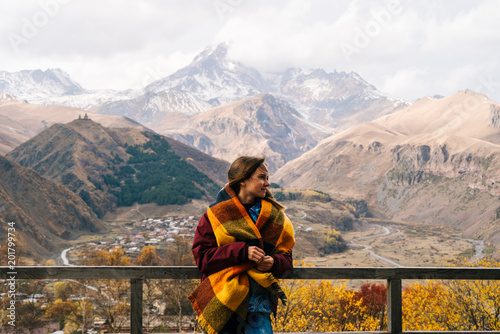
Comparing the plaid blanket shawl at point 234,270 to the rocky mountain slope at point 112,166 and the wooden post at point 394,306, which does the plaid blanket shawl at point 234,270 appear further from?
the rocky mountain slope at point 112,166

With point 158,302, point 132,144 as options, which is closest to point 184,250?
point 158,302

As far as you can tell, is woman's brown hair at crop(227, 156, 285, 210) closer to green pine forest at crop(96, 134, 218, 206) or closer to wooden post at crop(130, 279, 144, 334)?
wooden post at crop(130, 279, 144, 334)

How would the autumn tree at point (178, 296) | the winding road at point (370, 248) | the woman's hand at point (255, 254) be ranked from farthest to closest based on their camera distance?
the winding road at point (370, 248)
the autumn tree at point (178, 296)
the woman's hand at point (255, 254)

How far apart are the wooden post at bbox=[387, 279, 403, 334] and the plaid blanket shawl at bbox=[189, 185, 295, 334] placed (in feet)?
3.56

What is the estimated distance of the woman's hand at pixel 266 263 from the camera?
8.25ft

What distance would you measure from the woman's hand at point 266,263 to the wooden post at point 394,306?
123 cm

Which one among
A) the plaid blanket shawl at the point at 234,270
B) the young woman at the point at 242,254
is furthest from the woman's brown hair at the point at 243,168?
the plaid blanket shawl at the point at 234,270

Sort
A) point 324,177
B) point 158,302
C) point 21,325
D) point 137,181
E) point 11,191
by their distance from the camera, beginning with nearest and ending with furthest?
1. point 21,325
2. point 158,302
3. point 11,191
4. point 137,181
5. point 324,177

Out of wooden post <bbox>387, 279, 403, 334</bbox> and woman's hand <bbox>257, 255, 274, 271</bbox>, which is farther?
wooden post <bbox>387, 279, 403, 334</bbox>

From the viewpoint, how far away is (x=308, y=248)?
8781 cm

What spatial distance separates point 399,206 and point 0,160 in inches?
4750

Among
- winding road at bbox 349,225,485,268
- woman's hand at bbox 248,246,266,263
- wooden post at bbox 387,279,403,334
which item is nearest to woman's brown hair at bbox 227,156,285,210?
woman's hand at bbox 248,246,266,263

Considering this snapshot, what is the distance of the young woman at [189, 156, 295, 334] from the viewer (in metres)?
2.52

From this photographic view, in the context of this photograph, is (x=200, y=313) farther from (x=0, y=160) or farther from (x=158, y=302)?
(x=0, y=160)
